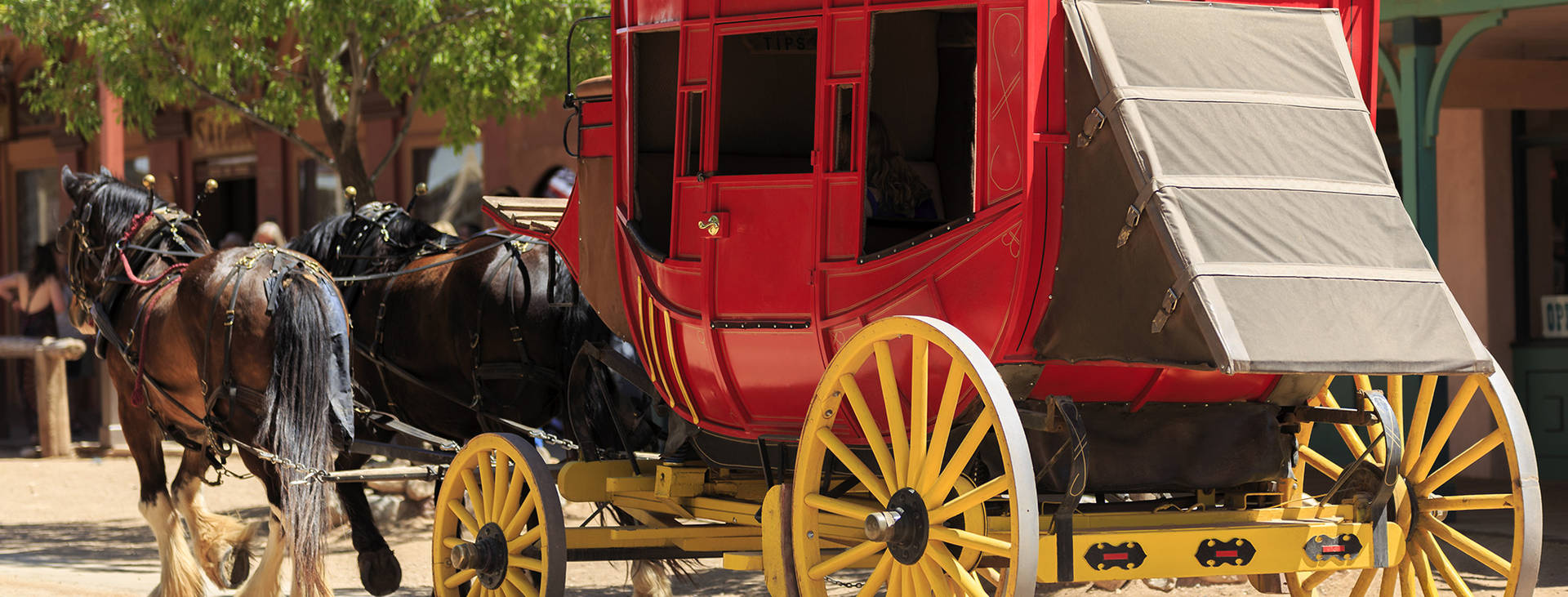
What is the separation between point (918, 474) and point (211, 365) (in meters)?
3.42

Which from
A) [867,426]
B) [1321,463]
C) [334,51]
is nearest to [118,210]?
[334,51]

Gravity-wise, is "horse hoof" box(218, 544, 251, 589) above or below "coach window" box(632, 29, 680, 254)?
below

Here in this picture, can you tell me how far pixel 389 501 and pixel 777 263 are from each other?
591cm

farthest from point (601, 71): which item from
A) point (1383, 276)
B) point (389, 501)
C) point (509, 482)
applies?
point (1383, 276)

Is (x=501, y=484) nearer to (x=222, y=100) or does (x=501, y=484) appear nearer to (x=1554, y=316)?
(x=222, y=100)

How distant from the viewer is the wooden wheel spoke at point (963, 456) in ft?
12.4

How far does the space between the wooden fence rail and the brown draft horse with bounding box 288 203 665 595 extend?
7.19 meters

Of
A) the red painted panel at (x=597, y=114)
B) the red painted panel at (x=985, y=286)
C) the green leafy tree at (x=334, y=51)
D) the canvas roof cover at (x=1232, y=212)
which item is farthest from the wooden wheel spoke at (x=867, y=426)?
the green leafy tree at (x=334, y=51)

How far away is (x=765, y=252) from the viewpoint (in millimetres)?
4805

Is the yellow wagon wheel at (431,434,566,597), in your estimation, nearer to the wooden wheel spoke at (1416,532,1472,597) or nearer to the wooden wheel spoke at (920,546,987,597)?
the wooden wheel spoke at (920,546,987,597)

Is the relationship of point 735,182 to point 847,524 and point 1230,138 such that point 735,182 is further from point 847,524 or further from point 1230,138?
point 1230,138

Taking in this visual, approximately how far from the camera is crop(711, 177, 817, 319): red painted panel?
15.5 feet

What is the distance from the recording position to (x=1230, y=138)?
414cm

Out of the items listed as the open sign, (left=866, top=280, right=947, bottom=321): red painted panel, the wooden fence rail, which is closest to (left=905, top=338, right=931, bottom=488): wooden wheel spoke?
(left=866, top=280, right=947, bottom=321): red painted panel
